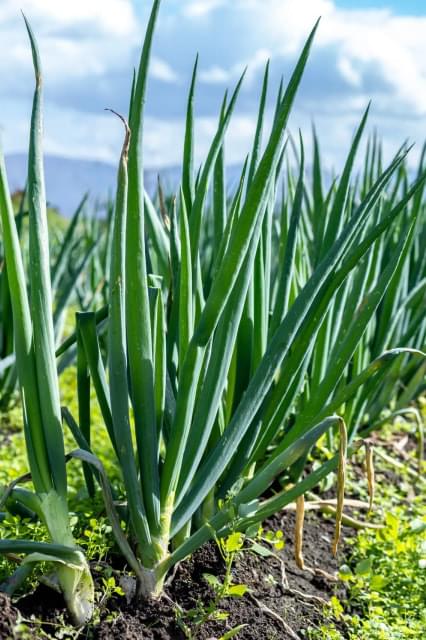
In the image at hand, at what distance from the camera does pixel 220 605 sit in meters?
1.50

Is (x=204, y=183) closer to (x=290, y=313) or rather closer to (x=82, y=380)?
(x=290, y=313)

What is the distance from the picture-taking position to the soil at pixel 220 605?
1.33 m

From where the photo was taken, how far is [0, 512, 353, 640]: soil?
133cm

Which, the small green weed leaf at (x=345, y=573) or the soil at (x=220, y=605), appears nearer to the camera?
the soil at (x=220, y=605)

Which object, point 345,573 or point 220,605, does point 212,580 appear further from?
point 345,573

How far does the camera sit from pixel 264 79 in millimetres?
1642

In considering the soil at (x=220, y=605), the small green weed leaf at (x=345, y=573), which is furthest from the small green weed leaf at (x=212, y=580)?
the small green weed leaf at (x=345, y=573)

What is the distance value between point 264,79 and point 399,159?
0.34 metres

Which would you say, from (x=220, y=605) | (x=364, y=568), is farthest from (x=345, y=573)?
(x=220, y=605)

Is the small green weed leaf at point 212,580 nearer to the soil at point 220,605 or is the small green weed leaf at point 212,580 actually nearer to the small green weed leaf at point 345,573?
the soil at point 220,605

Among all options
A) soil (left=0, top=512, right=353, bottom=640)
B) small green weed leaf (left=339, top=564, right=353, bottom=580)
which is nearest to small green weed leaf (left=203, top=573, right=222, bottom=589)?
soil (left=0, top=512, right=353, bottom=640)

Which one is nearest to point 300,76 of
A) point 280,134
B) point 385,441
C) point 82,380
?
point 280,134

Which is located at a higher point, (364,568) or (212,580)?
(212,580)

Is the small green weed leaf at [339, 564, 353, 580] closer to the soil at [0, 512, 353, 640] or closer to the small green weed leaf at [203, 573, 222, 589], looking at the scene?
the soil at [0, 512, 353, 640]
